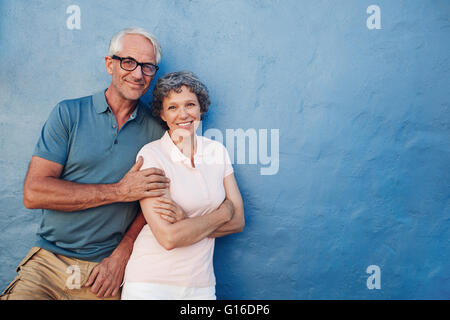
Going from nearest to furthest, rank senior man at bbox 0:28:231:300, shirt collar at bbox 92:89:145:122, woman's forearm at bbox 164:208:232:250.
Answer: woman's forearm at bbox 164:208:232:250
senior man at bbox 0:28:231:300
shirt collar at bbox 92:89:145:122

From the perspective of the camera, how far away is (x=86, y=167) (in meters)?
2.04

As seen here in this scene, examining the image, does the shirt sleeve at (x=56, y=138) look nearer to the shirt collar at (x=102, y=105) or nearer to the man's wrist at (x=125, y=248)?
the shirt collar at (x=102, y=105)

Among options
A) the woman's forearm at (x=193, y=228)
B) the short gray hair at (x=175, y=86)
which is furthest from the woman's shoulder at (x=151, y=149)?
the woman's forearm at (x=193, y=228)

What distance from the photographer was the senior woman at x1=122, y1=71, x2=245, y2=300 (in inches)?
73.2

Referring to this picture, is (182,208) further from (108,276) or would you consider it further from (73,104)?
(73,104)

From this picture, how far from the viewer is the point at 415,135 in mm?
2457

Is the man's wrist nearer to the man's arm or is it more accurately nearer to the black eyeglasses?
the man's arm

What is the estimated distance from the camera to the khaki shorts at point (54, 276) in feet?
6.37

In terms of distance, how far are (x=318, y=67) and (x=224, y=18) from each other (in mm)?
751

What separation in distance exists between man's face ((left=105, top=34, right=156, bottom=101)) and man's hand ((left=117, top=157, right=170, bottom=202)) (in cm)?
46

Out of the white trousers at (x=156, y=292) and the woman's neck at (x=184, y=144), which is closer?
the white trousers at (x=156, y=292)

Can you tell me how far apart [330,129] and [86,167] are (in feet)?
5.38

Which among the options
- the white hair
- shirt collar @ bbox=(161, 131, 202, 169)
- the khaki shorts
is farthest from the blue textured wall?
the khaki shorts

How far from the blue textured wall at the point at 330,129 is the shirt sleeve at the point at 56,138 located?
2.59ft
